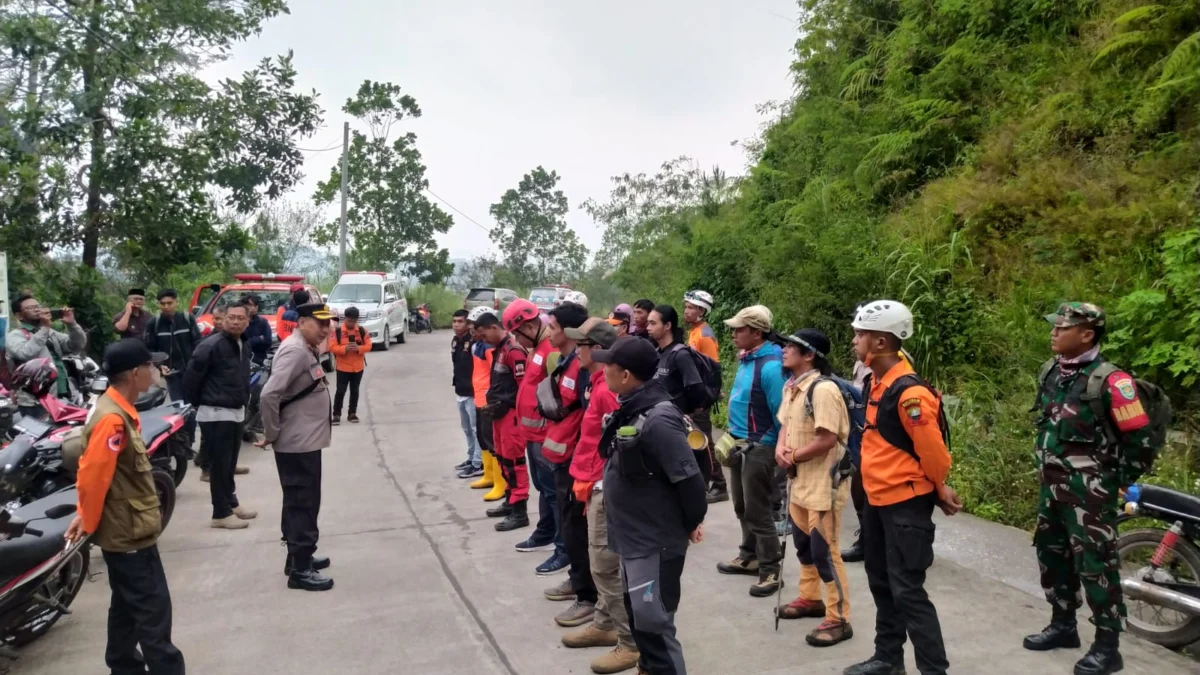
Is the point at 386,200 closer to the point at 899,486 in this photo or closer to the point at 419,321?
the point at 419,321

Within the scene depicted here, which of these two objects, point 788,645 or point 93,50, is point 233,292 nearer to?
point 93,50

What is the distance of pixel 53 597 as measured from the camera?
4812mm

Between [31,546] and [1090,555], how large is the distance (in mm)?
5288

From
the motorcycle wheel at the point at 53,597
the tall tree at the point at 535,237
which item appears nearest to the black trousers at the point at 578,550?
the motorcycle wheel at the point at 53,597

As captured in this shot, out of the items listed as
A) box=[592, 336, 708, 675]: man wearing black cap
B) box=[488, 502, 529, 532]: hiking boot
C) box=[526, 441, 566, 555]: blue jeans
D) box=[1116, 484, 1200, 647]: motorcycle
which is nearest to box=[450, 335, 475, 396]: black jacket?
box=[488, 502, 529, 532]: hiking boot

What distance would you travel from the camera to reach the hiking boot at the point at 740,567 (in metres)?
5.80

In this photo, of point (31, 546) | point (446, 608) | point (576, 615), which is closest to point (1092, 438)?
point (576, 615)

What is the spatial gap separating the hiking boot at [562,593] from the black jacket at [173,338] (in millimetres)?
6412

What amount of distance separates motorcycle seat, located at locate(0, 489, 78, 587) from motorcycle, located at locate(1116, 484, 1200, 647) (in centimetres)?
557

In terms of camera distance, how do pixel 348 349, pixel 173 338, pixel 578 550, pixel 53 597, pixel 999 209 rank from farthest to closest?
1. pixel 348 349
2. pixel 173 338
3. pixel 999 209
4. pixel 578 550
5. pixel 53 597

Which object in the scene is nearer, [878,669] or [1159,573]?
[878,669]

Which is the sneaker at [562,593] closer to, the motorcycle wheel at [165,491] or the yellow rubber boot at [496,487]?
the yellow rubber boot at [496,487]

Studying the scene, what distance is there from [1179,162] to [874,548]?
6.46 meters

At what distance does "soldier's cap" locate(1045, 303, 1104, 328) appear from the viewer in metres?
4.23
